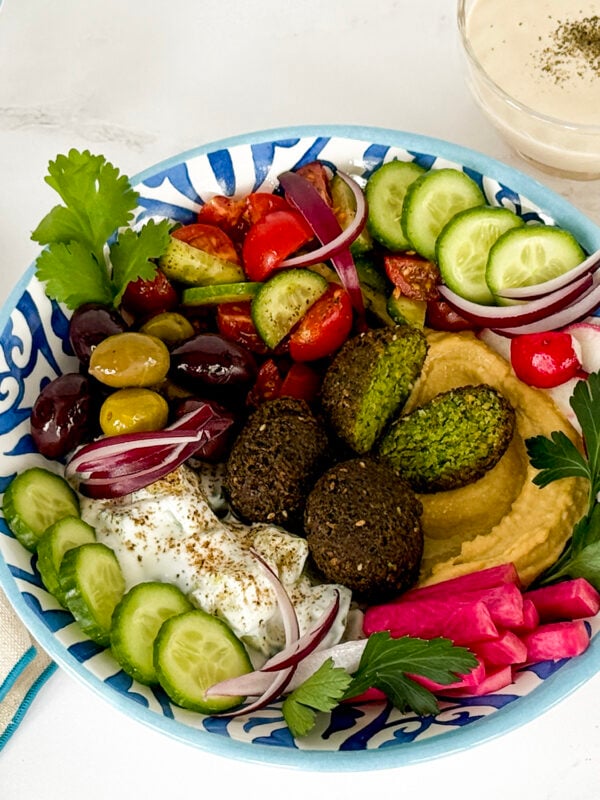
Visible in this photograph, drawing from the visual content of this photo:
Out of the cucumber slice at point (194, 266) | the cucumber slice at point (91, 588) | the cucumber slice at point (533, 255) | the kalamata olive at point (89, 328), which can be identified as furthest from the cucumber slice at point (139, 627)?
the cucumber slice at point (533, 255)

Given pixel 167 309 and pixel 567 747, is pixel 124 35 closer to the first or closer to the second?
pixel 167 309

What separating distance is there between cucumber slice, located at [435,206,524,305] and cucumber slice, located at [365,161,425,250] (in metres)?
0.15

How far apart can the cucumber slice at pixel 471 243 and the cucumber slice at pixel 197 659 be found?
109 cm

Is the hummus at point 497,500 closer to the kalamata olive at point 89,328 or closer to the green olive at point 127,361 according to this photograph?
the green olive at point 127,361

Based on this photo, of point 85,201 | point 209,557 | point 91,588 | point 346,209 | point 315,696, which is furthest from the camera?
point 346,209

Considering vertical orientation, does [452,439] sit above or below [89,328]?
below

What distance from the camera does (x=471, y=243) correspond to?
2.57 metres

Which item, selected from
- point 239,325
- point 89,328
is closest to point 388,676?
point 239,325

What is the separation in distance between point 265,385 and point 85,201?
2.25 feet

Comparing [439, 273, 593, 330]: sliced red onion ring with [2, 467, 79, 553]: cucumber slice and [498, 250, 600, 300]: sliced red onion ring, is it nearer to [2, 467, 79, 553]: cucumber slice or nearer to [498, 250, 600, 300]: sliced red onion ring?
[498, 250, 600, 300]: sliced red onion ring

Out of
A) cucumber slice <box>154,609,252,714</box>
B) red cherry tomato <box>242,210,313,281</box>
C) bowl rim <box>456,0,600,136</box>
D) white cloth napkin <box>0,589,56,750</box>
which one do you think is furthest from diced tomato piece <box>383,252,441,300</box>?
white cloth napkin <box>0,589,56,750</box>

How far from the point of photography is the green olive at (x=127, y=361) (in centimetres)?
246

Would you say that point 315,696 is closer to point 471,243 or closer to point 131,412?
point 131,412

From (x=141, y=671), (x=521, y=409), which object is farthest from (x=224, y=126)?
(x=141, y=671)
